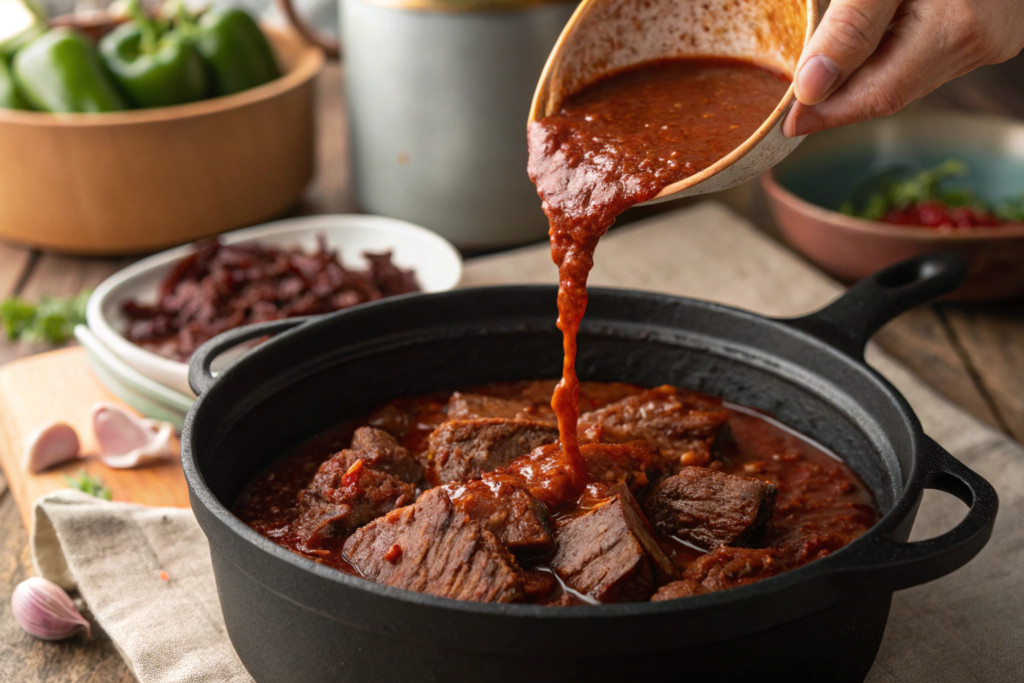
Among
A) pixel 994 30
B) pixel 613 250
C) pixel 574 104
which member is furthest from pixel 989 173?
pixel 574 104

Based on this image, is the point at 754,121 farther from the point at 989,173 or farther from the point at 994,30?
the point at 989,173

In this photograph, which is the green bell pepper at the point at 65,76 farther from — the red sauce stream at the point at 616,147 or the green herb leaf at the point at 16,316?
the red sauce stream at the point at 616,147

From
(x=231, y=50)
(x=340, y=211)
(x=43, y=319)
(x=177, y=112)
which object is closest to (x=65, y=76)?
(x=177, y=112)

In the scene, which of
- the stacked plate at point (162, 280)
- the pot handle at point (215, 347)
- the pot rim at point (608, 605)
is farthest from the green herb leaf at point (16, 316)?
the pot rim at point (608, 605)

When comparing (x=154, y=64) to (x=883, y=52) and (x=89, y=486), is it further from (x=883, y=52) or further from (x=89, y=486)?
(x=883, y=52)

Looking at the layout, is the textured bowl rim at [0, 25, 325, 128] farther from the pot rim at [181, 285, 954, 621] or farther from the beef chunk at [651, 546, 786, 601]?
the beef chunk at [651, 546, 786, 601]
